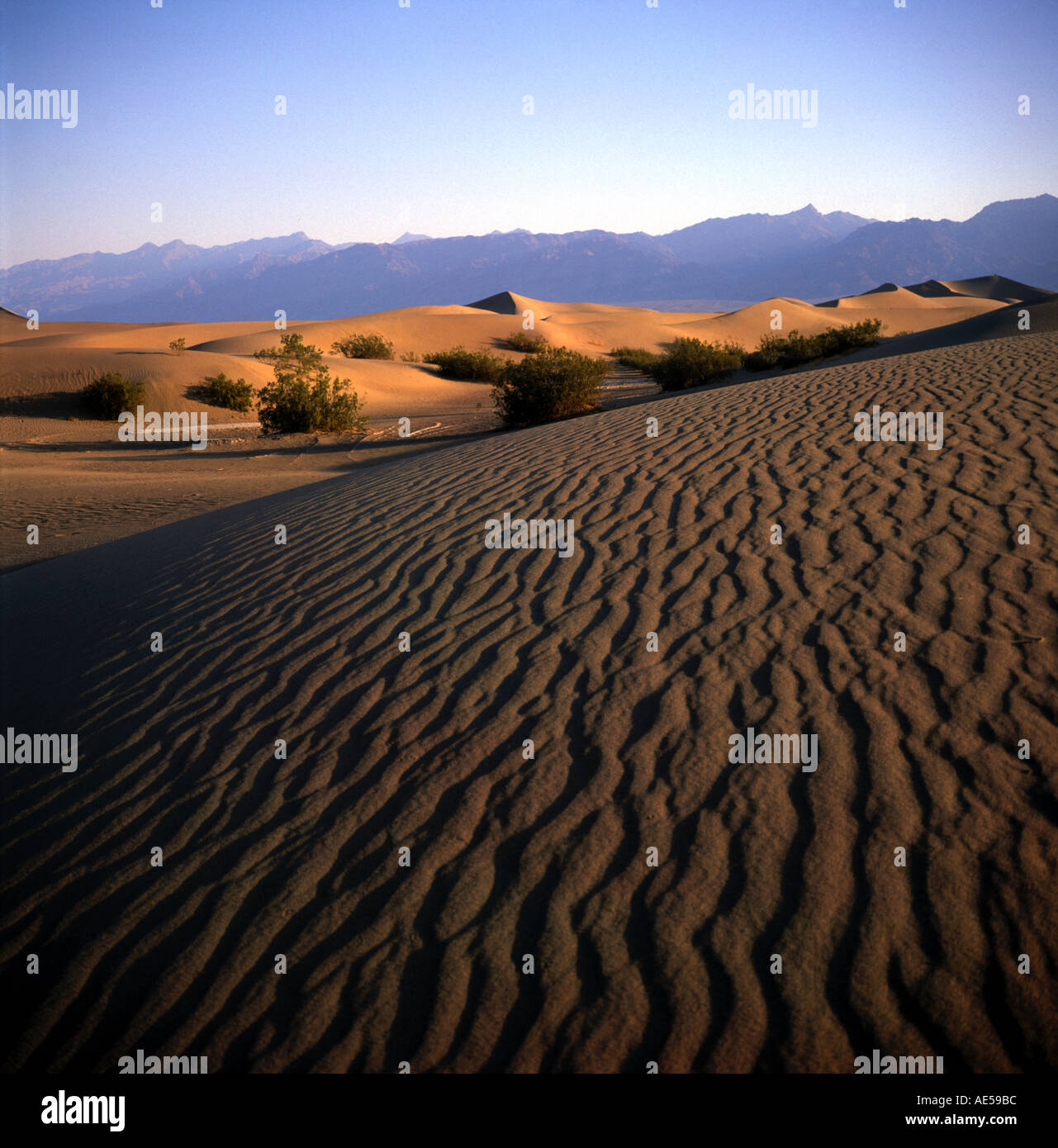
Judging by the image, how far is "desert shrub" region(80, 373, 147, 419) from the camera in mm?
19078

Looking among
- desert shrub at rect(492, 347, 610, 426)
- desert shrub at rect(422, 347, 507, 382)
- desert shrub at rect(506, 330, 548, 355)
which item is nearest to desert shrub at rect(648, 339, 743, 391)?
desert shrub at rect(492, 347, 610, 426)

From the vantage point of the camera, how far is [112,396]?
62.6 feet

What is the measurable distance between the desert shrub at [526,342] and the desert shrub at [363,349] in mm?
7671

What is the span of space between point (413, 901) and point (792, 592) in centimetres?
251

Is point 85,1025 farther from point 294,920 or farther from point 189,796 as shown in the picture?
point 189,796

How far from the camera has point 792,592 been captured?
3.90 m

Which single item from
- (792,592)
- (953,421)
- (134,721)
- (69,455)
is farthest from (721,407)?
(69,455)

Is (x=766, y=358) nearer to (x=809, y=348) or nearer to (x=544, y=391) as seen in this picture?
(x=809, y=348)

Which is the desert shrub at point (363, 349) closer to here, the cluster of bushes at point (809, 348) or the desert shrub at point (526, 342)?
the desert shrub at point (526, 342)

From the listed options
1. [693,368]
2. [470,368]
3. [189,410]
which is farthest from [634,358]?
[189,410]

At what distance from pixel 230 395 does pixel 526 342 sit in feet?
71.8

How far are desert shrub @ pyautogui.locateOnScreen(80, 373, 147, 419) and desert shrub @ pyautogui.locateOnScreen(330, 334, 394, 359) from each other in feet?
45.9
